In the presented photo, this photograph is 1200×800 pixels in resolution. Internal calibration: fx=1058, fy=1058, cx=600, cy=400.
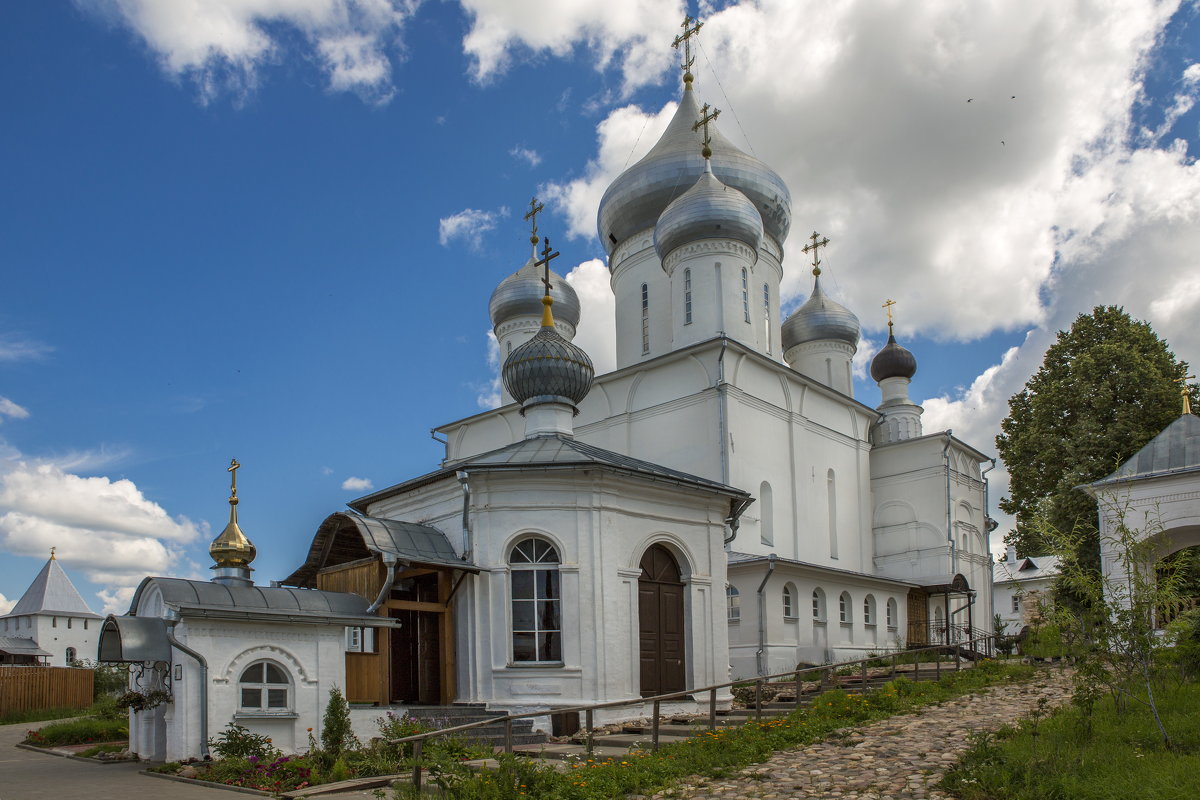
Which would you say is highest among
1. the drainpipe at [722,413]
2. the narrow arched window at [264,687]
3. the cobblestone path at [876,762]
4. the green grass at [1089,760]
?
the drainpipe at [722,413]

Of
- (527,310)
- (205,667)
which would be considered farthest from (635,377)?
(205,667)

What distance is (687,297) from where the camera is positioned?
23734mm

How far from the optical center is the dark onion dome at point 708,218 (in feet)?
76.9

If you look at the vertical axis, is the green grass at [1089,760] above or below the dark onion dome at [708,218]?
below

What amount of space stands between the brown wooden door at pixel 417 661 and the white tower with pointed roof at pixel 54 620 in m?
27.9

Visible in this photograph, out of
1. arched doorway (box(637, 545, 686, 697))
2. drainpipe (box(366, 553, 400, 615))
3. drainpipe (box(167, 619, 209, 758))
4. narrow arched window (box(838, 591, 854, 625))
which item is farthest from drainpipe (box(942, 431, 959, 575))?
drainpipe (box(167, 619, 209, 758))

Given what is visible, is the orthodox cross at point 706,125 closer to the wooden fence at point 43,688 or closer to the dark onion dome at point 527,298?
the dark onion dome at point 527,298

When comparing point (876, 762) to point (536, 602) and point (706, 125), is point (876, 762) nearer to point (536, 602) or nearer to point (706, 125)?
point (536, 602)

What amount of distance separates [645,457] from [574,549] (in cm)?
925

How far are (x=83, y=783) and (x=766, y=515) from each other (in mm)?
14467

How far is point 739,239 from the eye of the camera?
23.6 metres

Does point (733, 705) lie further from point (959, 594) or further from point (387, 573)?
point (959, 594)

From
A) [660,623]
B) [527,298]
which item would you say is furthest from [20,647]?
[660,623]

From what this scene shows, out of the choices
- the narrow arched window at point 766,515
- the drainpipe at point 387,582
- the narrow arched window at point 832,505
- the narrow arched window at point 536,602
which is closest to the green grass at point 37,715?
the drainpipe at point 387,582
